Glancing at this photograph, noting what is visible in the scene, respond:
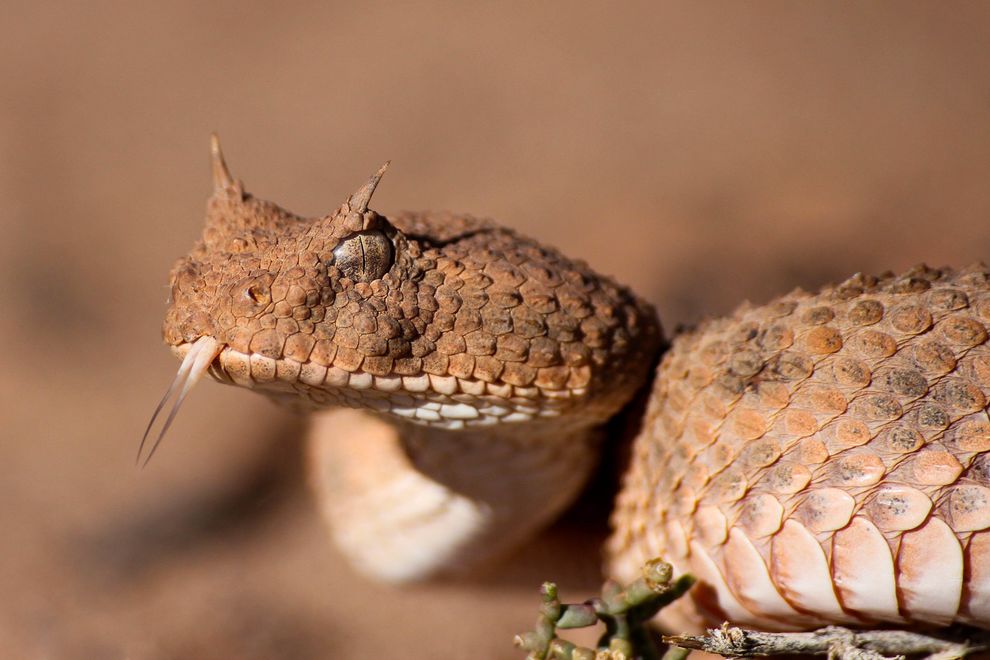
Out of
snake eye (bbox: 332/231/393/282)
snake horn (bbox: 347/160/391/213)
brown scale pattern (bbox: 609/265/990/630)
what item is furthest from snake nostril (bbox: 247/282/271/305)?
brown scale pattern (bbox: 609/265/990/630)

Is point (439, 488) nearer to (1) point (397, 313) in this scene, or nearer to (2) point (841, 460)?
(1) point (397, 313)

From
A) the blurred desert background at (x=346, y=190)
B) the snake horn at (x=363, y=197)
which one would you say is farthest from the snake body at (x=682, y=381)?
the blurred desert background at (x=346, y=190)

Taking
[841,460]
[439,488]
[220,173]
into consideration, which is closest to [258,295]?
[220,173]

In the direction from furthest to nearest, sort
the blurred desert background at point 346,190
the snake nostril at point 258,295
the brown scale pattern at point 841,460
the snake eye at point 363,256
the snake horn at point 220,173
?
1. the blurred desert background at point 346,190
2. the snake horn at point 220,173
3. the snake eye at point 363,256
4. the snake nostril at point 258,295
5. the brown scale pattern at point 841,460

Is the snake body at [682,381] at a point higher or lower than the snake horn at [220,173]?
lower

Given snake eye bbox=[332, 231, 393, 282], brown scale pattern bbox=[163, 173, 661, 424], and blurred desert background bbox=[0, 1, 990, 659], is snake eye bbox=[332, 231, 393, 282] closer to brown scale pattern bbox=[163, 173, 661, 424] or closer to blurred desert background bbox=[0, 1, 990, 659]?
brown scale pattern bbox=[163, 173, 661, 424]

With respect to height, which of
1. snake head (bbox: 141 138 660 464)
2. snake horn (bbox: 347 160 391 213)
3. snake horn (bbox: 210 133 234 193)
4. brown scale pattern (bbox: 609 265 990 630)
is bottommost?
brown scale pattern (bbox: 609 265 990 630)

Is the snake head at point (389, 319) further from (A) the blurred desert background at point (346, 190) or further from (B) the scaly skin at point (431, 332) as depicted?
(A) the blurred desert background at point (346, 190)
